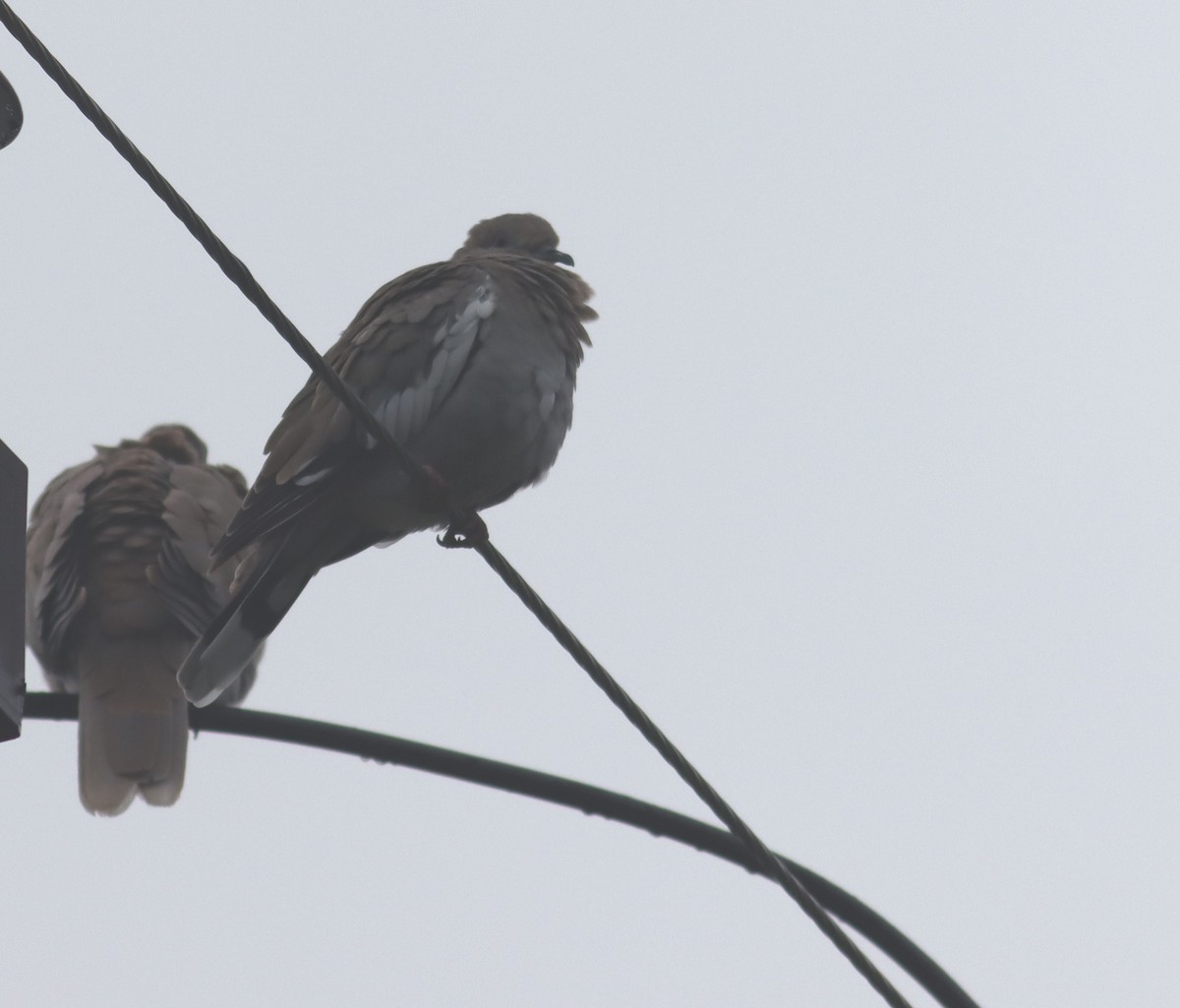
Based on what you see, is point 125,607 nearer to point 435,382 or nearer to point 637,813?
point 435,382

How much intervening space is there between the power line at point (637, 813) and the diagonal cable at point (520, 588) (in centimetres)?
14

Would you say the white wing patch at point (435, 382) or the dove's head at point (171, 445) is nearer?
the white wing patch at point (435, 382)

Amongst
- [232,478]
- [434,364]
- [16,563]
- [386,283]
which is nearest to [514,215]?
[386,283]

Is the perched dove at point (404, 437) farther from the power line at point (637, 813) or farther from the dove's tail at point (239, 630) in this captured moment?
the power line at point (637, 813)

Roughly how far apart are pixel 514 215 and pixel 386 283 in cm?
70

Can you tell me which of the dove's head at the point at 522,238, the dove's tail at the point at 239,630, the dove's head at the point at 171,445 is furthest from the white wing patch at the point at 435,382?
A: the dove's head at the point at 171,445

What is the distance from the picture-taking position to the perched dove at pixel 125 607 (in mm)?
5531

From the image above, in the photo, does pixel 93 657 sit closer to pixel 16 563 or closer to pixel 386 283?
pixel 386 283

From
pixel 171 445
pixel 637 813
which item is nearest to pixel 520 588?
pixel 637 813

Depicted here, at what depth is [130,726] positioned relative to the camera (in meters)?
5.57

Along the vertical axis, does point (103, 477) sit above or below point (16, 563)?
above

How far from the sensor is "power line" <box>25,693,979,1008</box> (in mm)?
3006

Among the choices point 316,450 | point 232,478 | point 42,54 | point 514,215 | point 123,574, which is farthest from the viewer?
point 232,478

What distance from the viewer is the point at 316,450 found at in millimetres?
4410
